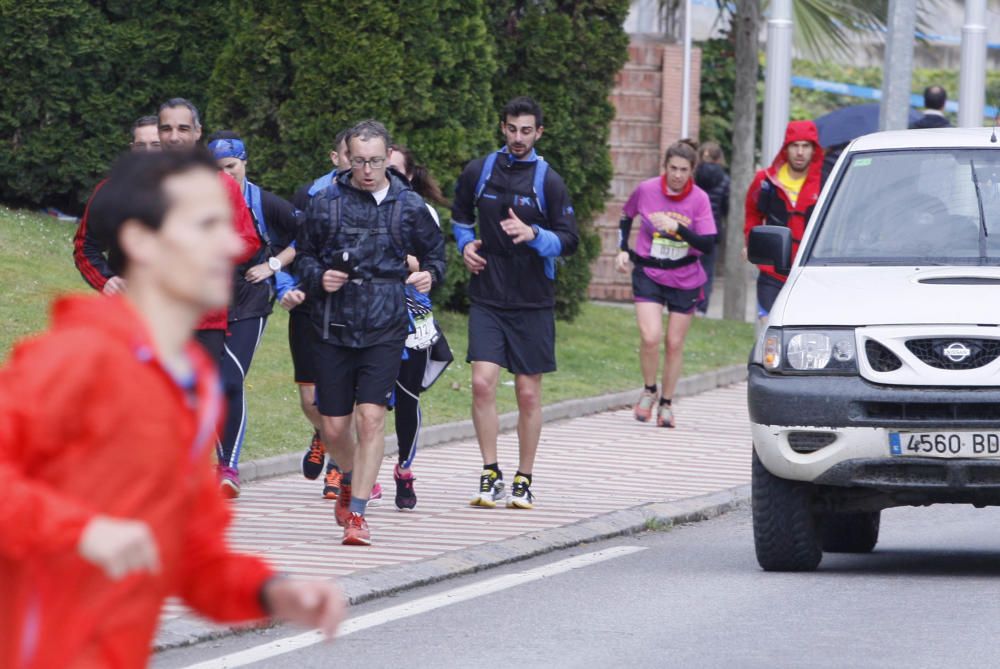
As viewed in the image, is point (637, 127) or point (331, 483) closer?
point (331, 483)

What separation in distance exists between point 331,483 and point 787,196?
449 centimetres

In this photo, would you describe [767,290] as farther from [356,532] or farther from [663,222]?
[356,532]

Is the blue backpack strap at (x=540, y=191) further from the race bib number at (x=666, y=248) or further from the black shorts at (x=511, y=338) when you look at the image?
the race bib number at (x=666, y=248)

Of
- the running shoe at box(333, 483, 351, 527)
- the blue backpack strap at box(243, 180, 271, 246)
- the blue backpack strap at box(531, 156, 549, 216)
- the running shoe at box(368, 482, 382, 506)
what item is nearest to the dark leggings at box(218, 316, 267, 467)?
the blue backpack strap at box(243, 180, 271, 246)

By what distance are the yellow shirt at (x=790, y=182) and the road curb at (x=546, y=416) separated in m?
2.15

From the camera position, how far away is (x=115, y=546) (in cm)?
324

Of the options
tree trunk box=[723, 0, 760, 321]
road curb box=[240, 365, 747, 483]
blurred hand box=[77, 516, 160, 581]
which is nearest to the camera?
blurred hand box=[77, 516, 160, 581]

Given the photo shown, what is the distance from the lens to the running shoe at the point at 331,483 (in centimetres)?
1085

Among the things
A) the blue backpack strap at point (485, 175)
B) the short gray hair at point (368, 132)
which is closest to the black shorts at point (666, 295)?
the blue backpack strap at point (485, 175)

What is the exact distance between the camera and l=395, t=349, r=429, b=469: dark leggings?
10578 mm

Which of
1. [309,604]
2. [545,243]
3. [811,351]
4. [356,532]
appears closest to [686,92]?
[545,243]

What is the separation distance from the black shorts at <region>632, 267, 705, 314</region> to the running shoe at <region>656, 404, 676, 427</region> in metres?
0.66

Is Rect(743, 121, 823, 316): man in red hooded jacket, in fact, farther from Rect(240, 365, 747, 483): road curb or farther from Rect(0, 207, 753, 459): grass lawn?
Rect(0, 207, 753, 459): grass lawn

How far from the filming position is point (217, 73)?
56.4 feet
